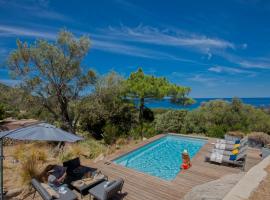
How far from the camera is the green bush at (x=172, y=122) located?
547 inches

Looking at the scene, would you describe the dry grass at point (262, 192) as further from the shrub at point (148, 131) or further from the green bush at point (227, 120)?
the shrub at point (148, 131)

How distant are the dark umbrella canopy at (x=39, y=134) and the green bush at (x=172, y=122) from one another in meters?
10.1

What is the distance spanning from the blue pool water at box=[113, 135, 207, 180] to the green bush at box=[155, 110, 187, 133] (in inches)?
46.2

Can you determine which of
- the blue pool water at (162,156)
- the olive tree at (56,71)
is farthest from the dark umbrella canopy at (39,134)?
the olive tree at (56,71)

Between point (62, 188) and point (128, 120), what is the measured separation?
10730 mm

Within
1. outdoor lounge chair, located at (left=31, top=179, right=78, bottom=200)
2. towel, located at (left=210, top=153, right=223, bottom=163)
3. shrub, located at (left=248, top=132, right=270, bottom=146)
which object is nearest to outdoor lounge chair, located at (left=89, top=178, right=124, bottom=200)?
outdoor lounge chair, located at (left=31, top=179, right=78, bottom=200)

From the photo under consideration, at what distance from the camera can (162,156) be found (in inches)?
370

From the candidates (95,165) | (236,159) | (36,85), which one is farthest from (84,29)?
(236,159)

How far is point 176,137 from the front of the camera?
12.7 meters

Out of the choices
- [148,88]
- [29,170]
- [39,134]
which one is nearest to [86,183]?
[39,134]

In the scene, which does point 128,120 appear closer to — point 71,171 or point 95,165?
point 95,165

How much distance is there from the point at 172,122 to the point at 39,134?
1103 cm

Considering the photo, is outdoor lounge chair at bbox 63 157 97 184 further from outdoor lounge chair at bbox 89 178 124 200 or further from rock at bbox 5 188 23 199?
rock at bbox 5 188 23 199

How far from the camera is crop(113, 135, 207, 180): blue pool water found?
741 cm
